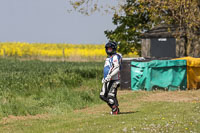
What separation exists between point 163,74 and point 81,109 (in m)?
5.78

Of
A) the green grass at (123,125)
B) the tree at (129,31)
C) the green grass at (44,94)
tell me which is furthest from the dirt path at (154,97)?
the tree at (129,31)

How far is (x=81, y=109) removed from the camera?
56.6 feet

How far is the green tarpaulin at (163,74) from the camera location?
2130cm

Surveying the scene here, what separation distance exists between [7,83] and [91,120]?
35.8 feet

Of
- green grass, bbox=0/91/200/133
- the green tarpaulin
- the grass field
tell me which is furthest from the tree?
green grass, bbox=0/91/200/133

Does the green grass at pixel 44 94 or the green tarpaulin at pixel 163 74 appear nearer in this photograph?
the green grass at pixel 44 94

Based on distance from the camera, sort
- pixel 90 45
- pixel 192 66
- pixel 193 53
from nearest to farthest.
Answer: pixel 192 66 → pixel 193 53 → pixel 90 45

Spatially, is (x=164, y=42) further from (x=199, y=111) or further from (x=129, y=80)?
(x=199, y=111)

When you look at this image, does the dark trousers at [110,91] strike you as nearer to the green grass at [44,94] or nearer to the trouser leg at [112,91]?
A: the trouser leg at [112,91]

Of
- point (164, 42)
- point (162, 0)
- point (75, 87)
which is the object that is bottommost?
point (75, 87)

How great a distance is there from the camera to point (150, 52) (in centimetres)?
3672

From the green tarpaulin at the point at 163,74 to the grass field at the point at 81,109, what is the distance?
800mm

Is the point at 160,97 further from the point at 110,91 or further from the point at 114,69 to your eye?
the point at 114,69

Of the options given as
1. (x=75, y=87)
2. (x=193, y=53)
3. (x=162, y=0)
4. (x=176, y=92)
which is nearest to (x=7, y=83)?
(x=75, y=87)
